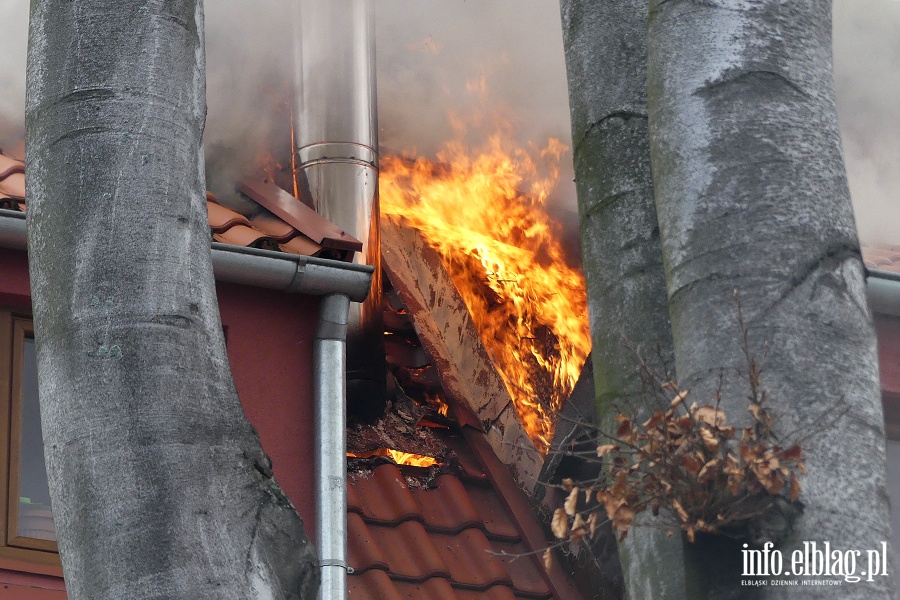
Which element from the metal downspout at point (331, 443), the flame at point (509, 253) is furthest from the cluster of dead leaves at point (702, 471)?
the flame at point (509, 253)

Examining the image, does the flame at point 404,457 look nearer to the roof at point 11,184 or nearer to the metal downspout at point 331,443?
the metal downspout at point 331,443

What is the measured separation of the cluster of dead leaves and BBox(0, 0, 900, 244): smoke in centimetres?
495

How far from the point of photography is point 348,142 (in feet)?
23.2

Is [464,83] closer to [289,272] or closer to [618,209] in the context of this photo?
[289,272]

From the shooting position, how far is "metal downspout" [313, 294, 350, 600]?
5.31m

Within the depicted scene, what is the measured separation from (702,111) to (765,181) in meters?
0.23

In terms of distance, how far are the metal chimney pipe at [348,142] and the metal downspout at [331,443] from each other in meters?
0.65

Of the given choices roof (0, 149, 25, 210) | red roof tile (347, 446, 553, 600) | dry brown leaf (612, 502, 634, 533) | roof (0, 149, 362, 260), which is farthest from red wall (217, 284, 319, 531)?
dry brown leaf (612, 502, 634, 533)

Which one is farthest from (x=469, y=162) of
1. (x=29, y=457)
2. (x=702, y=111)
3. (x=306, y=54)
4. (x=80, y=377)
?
(x=80, y=377)

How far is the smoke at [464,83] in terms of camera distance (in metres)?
7.29

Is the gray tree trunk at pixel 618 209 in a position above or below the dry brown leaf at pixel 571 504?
above

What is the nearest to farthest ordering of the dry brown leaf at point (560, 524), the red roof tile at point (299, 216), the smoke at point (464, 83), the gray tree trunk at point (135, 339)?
the gray tree trunk at point (135, 339)
the dry brown leaf at point (560, 524)
the red roof tile at point (299, 216)
the smoke at point (464, 83)

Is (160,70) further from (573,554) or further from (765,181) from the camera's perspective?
(573,554)

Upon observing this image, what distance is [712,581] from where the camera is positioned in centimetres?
237
